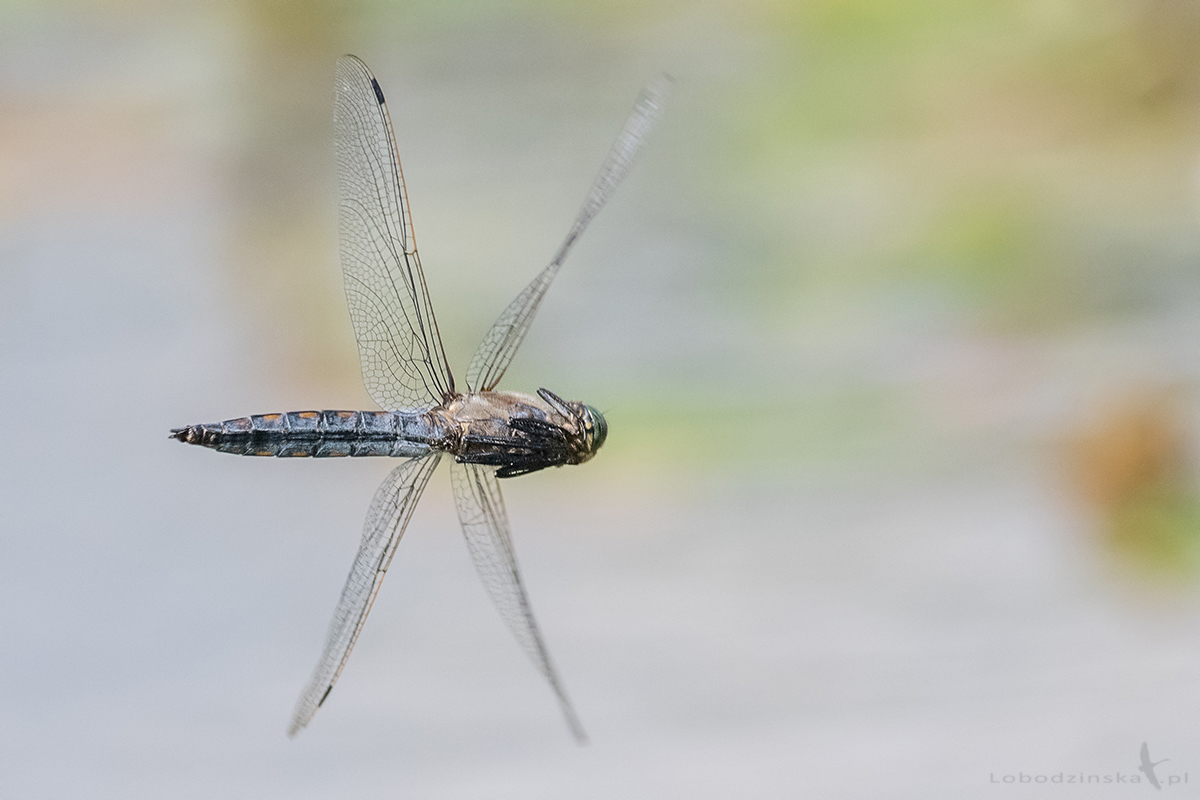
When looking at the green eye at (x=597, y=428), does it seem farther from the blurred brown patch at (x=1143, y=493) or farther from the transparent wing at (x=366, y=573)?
the blurred brown patch at (x=1143, y=493)

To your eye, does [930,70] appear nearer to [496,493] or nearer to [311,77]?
[311,77]

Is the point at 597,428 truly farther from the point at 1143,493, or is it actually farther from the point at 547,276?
the point at 1143,493

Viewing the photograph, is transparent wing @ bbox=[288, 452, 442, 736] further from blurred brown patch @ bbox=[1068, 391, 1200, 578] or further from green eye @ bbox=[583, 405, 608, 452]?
blurred brown patch @ bbox=[1068, 391, 1200, 578]

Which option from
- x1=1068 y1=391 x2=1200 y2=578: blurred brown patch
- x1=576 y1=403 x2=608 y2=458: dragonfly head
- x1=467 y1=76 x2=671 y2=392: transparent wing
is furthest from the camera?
x1=1068 y1=391 x2=1200 y2=578: blurred brown patch

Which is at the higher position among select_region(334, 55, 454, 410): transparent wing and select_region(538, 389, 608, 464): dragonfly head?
select_region(334, 55, 454, 410): transparent wing

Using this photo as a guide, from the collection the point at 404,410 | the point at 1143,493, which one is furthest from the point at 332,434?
the point at 1143,493

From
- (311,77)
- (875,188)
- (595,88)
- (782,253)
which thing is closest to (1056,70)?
(875,188)

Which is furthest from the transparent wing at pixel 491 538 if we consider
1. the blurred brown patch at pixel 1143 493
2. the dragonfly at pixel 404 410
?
the blurred brown patch at pixel 1143 493

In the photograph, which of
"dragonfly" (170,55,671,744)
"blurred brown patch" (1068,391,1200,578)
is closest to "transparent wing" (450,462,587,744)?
"dragonfly" (170,55,671,744)
